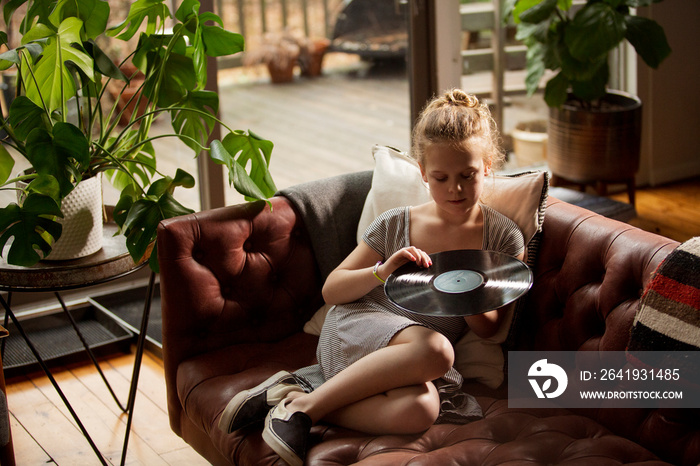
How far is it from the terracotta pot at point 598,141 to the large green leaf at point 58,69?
8.30ft

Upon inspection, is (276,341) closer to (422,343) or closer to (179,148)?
(422,343)

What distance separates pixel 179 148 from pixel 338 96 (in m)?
0.87

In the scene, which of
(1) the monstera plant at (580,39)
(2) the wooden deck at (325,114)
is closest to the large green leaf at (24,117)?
(2) the wooden deck at (325,114)

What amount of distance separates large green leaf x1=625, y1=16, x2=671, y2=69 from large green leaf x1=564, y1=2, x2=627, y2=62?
0.37 ft

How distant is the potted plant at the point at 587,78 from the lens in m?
3.41

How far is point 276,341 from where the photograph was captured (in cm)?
219

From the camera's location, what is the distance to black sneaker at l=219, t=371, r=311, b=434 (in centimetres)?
177

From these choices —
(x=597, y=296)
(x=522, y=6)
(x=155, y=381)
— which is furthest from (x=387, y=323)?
(x=522, y=6)

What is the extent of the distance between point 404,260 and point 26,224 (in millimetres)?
927

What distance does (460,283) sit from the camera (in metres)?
1.66

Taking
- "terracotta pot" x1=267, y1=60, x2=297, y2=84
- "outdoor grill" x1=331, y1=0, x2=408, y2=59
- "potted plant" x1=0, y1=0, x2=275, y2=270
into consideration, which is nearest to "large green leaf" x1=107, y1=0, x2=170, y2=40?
"potted plant" x1=0, y1=0, x2=275, y2=270

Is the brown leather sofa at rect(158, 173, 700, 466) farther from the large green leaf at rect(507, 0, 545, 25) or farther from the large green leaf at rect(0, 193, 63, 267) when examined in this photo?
the large green leaf at rect(507, 0, 545, 25)

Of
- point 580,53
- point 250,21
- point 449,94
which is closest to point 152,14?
point 449,94

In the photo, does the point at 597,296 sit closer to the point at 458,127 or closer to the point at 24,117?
the point at 458,127
